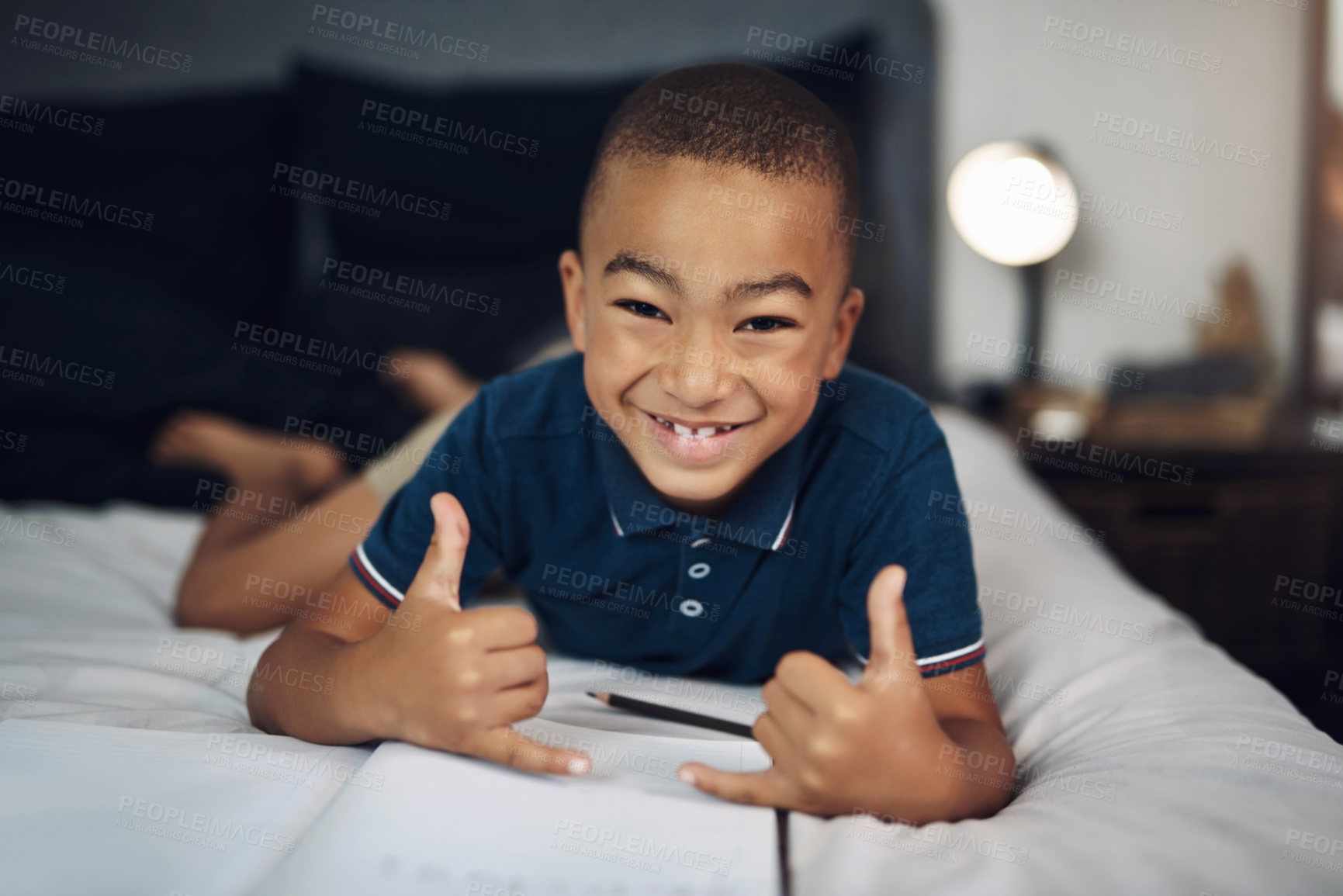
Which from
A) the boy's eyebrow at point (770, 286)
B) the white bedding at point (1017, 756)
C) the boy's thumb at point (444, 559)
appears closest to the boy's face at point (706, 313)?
the boy's eyebrow at point (770, 286)

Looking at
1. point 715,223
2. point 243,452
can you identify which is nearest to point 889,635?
point 715,223

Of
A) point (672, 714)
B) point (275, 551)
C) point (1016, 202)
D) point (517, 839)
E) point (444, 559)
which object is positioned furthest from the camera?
point (1016, 202)

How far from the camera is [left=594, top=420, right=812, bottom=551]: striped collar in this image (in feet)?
2.54

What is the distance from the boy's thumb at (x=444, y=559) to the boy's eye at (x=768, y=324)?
257 millimetres

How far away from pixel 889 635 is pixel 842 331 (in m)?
0.30

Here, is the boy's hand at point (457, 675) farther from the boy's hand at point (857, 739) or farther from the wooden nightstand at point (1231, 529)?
the wooden nightstand at point (1231, 529)

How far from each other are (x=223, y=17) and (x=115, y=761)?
2027mm

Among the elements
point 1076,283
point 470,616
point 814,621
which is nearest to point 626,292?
point 470,616

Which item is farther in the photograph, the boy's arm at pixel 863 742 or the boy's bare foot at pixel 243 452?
the boy's bare foot at pixel 243 452

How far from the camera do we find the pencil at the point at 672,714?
73 centimetres

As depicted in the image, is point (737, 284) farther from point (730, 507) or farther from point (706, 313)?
point (730, 507)

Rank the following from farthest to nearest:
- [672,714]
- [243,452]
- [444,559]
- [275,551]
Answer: [243,452], [275,551], [672,714], [444,559]

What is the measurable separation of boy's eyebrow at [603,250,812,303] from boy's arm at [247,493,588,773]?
0.22 meters

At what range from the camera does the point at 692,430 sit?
717 mm
